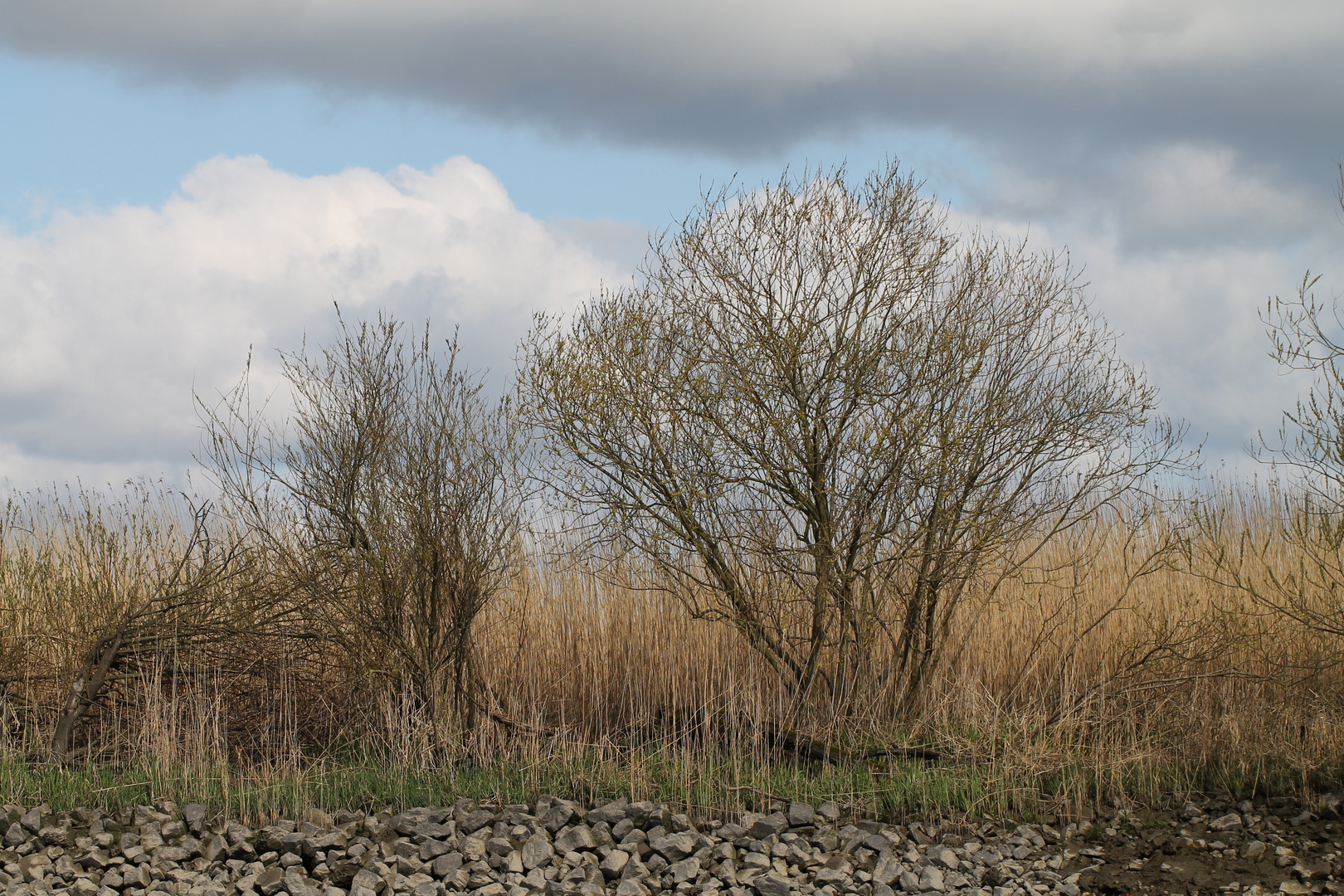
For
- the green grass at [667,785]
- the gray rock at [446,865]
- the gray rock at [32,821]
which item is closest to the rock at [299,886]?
the gray rock at [446,865]

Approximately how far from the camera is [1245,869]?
17.2 ft

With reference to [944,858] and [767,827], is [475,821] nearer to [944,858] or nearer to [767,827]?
[767,827]

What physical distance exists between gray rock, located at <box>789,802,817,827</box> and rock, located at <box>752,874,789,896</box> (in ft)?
2.25

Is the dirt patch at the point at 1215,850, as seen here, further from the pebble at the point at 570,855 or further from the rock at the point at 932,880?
the rock at the point at 932,880

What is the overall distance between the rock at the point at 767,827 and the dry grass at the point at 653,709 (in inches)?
10.1

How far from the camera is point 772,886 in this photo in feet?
16.3

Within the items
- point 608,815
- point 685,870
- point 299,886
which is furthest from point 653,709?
point 299,886

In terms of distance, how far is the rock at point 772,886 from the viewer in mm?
4938

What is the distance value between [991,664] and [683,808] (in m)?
3.88

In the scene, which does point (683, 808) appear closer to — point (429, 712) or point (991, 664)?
point (429, 712)

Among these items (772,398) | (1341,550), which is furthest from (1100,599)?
(772,398)

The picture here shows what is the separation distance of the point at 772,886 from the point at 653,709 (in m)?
2.78

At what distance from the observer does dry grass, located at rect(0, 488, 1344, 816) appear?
6.15 meters

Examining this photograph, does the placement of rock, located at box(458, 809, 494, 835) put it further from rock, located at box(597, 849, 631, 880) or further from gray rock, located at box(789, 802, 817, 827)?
gray rock, located at box(789, 802, 817, 827)
